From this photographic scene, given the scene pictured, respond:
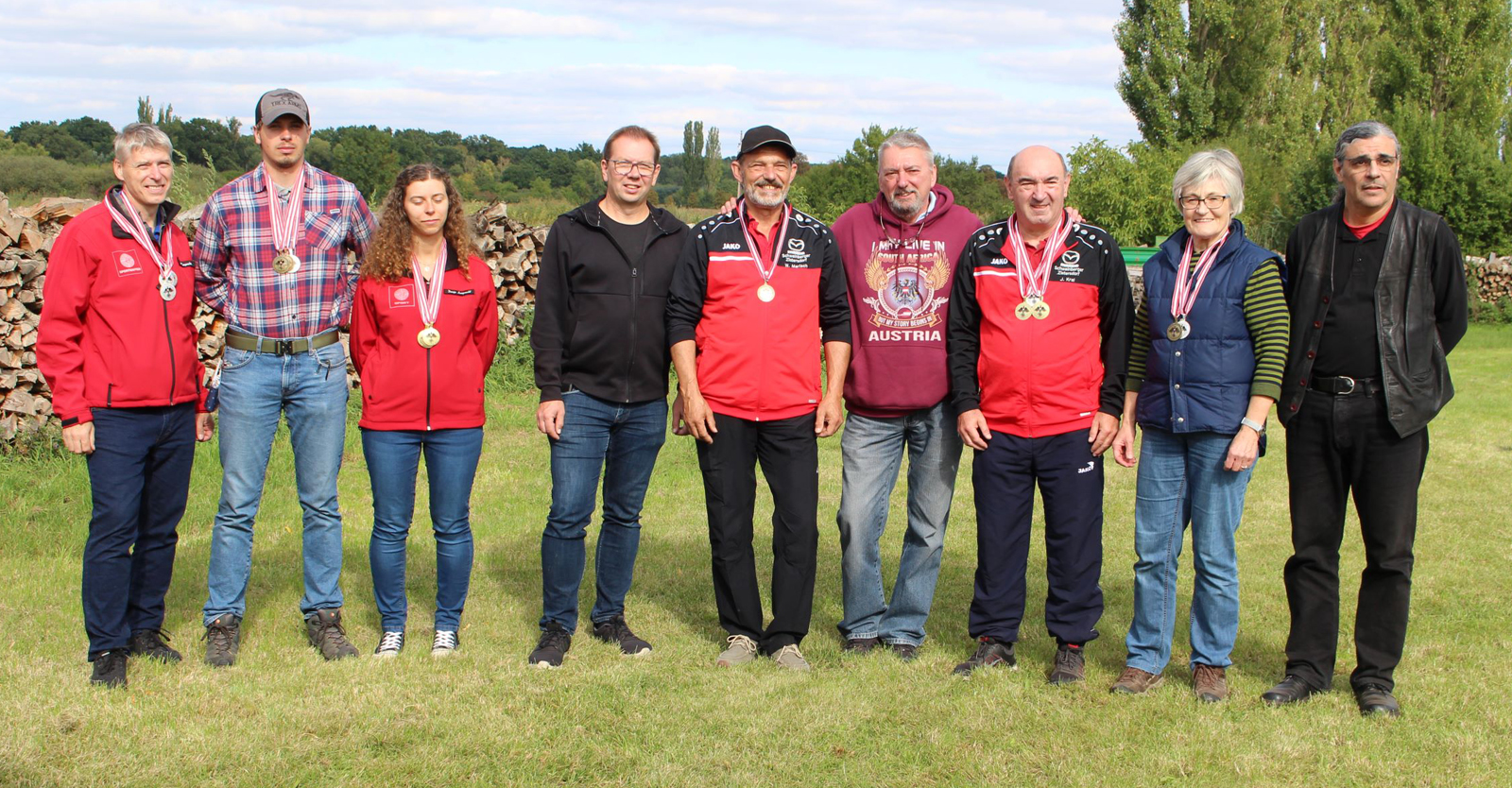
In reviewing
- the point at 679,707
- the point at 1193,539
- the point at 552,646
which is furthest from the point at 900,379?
the point at 552,646

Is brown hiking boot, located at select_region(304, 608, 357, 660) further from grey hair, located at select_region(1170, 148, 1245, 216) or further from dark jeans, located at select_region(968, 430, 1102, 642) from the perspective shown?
grey hair, located at select_region(1170, 148, 1245, 216)

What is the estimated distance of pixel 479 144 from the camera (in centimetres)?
5981

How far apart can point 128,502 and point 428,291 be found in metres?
1.33

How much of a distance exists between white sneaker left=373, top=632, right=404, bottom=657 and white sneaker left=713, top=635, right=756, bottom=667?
1.29 meters

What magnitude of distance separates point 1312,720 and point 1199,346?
137cm

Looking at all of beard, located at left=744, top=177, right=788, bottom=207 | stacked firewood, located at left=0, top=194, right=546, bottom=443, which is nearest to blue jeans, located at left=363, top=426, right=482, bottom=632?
beard, located at left=744, top=177, right=788, bottom=207

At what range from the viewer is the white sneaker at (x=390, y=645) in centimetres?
465

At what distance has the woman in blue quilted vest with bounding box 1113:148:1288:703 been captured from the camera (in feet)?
13.4

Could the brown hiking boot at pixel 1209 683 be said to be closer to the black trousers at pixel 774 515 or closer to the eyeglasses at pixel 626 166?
the black trousers at pixel 774 515

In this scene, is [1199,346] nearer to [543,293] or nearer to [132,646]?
[543,293]

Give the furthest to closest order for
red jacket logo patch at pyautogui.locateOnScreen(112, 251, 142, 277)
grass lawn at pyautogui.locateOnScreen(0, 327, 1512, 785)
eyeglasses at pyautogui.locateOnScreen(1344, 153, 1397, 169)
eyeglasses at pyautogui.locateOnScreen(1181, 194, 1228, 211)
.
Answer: red jacket logo patch at pyautogui.locateOnScreen(112, 251, 142, 277) → eyeglasses at pyautogui.locateOnScreen(1181, 194, 1228, 211) → eyeglasses at pyautogui.locateOnScreen(1344, 153, 1397, 169) → grass lawn at pyautogui.locateOnScreen(0, 327, 1512, 785)

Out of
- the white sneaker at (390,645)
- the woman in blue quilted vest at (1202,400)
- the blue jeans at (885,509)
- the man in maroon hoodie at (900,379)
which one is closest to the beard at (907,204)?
the man in maroon hoodie at (900,379)

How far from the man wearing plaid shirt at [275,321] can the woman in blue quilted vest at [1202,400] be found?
3062 mm

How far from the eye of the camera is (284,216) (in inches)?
175
